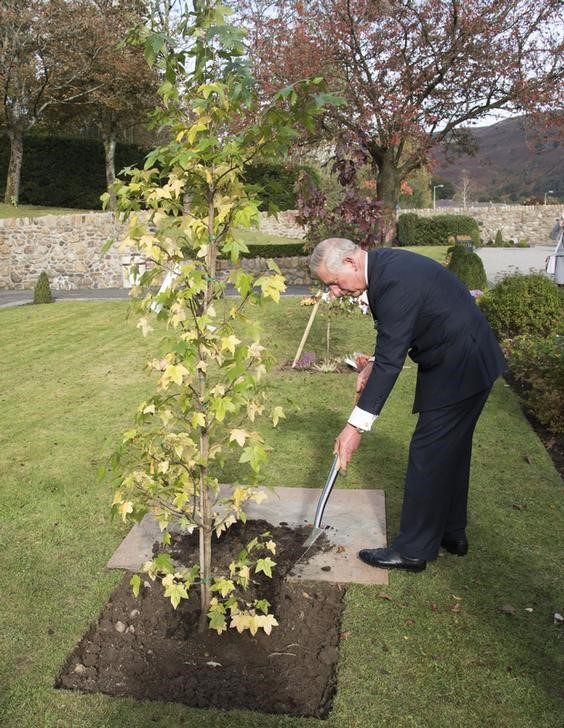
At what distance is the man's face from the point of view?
9.84 feet

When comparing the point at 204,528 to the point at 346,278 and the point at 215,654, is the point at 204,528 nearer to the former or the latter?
the point at 215,654

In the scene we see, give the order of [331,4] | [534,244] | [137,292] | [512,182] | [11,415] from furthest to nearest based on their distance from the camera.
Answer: [512,182] < [534,244] < [331,4] < [11,415] < [137,292]

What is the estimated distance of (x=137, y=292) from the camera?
9.18ft

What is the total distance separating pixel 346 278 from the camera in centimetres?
302

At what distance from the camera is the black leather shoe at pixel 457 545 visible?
3711 millimetres

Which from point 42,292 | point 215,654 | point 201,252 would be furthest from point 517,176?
point 215,654

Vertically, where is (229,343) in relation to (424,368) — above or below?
above

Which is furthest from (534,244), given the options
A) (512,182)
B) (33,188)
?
(512,182)

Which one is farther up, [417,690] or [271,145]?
[271,145]

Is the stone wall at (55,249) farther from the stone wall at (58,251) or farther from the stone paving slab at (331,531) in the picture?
the stone paving slab at (331,531)

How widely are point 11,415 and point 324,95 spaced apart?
522cm

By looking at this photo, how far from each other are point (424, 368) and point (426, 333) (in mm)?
207

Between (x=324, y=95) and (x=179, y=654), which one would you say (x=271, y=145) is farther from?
(x=179, y=654)

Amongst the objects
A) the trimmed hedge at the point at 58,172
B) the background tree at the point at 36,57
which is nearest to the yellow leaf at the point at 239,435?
the background tree at the point at 36,57
